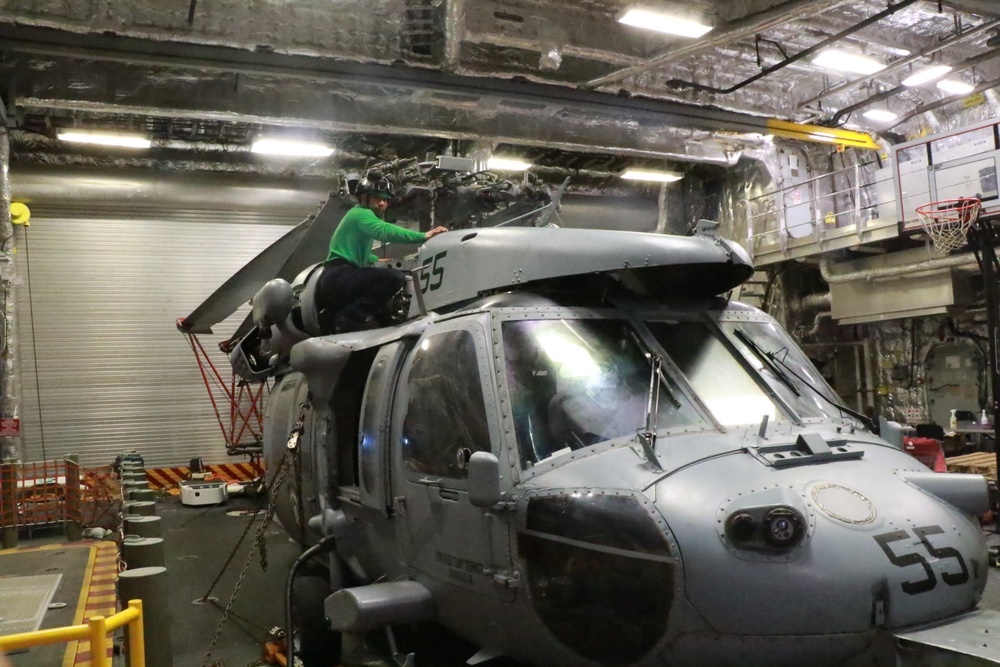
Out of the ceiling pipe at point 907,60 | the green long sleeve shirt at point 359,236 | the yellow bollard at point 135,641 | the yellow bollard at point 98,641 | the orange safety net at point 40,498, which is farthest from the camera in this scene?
the ceiling pipe at point 907,60

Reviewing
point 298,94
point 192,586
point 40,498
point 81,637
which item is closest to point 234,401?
point 40,498

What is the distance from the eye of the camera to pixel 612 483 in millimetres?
3133

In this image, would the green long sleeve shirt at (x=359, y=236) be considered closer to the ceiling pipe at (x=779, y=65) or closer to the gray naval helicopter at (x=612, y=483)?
the gray naval helicopter at (x=612, y=483)

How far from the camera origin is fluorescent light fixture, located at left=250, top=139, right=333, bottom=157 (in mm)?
11164

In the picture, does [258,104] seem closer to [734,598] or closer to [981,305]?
[734,598]

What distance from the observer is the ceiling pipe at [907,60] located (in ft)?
32.6

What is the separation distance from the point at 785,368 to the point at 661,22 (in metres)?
5.32

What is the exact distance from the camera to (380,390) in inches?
177

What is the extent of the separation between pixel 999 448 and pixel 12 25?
386 inches

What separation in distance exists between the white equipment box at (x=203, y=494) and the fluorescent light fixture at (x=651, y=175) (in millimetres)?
7919

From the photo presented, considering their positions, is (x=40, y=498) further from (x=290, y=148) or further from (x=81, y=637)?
(x=81, y=637)

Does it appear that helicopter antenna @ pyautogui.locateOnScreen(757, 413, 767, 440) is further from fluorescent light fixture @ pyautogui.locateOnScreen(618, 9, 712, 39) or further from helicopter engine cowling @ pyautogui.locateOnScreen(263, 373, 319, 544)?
fluorescent light fixture @ pyautogui.locateOnScreen(618, 9, 712, 39)

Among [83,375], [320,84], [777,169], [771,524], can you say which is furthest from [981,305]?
[83,375]

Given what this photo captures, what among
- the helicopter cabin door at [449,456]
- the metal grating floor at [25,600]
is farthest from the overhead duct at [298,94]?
the helicopter cabin door at [449,456]
